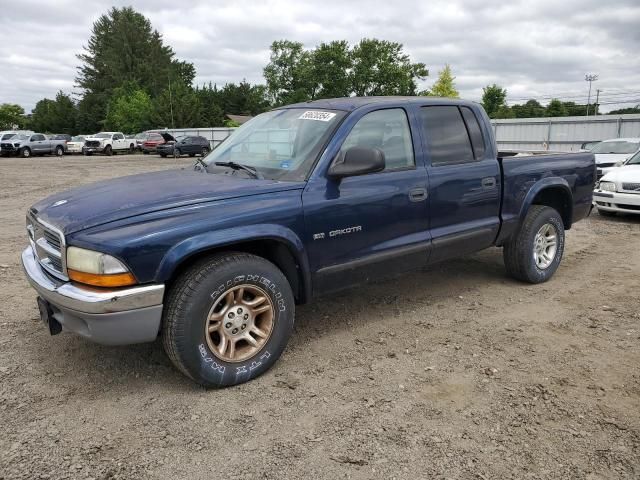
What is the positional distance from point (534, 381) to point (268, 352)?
1729mm

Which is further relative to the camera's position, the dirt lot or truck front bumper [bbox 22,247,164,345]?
truck front bumper [bbox 22,247,164,345]

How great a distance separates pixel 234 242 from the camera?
3.16m

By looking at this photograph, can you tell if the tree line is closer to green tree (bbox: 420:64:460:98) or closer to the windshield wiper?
green tree (bbox: 420:64:460:98)

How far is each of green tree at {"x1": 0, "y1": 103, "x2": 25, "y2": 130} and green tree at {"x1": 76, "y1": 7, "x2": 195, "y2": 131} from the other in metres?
17.6

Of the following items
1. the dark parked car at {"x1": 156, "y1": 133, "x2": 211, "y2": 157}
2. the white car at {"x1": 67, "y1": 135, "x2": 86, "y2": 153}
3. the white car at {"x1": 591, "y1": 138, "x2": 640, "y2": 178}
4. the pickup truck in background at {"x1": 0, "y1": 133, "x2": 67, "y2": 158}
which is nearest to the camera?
the white car at {"x1": 591, "y1": 138, "x2": 640, "y2": 178}

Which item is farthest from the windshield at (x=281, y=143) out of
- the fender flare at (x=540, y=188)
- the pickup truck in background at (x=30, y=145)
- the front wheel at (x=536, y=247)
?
the pickup truck in background at (x=30, y=145)

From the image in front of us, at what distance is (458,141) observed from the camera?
14.8 feet

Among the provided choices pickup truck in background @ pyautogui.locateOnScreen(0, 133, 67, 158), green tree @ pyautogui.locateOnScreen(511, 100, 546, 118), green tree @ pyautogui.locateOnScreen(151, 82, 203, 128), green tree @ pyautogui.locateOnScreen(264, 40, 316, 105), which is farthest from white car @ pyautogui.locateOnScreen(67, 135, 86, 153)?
green tree @ pyautogui.locateOnScreen(511, 100, 546, 118)

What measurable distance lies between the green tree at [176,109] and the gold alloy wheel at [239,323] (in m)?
54.5

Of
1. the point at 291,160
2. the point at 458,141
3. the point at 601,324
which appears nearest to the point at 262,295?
the point at 291,160

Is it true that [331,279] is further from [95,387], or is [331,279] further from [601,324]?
[601,324]

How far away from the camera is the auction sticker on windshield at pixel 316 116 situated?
389cm

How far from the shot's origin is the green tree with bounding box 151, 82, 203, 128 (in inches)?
2138

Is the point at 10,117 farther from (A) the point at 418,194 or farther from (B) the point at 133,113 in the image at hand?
(A) the point at 418,194
